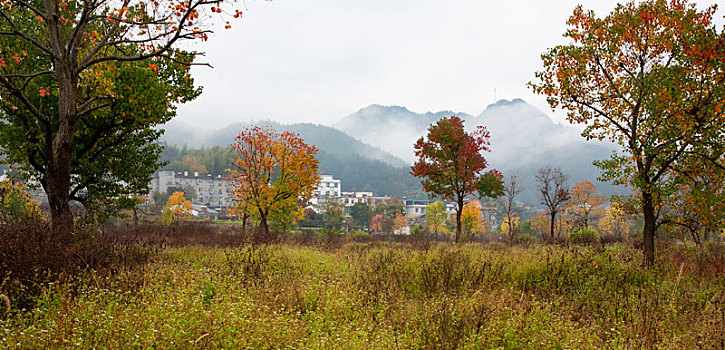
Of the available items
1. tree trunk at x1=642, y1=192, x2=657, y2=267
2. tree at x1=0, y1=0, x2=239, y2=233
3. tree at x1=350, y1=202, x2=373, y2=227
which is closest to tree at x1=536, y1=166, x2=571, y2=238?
tree trunk at x1=642, y1=192, x2=657, y2=267

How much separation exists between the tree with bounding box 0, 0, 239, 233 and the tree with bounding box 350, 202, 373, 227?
64547mm

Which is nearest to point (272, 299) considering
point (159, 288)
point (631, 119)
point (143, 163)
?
point (159, 288)

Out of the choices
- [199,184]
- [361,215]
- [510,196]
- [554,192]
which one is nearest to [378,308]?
[554,192]

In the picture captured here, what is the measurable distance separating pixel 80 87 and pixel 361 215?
69.9 meters

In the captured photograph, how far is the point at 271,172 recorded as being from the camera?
24.2 metres

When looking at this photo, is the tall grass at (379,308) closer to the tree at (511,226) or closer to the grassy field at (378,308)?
the grassy field at (378,308)

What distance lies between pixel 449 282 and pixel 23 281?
687cm

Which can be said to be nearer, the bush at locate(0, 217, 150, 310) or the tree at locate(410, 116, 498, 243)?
the bush at locate(0, 217, 150, 310)

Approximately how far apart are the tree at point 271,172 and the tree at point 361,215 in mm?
54927

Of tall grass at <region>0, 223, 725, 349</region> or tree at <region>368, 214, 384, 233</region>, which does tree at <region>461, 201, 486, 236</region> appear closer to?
tree at <region>368, 214, 384, 233</region>

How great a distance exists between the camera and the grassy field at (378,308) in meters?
4.25

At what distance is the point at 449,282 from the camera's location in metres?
7.83

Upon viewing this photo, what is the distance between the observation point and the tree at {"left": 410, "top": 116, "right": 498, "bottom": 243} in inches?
871

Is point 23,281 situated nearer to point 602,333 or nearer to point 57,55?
point 57,55
